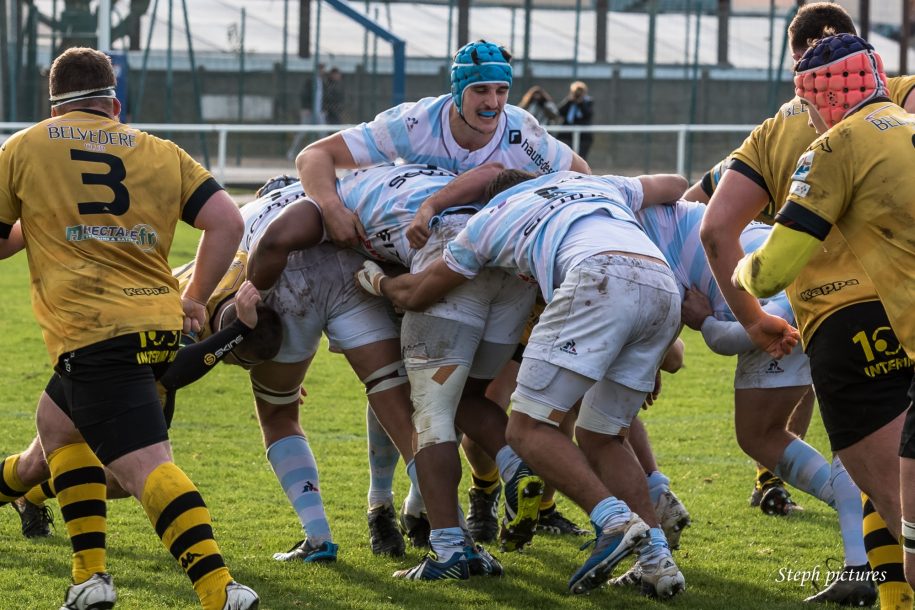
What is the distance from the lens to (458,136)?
5902 mm

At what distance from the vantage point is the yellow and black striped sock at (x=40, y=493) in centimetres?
560

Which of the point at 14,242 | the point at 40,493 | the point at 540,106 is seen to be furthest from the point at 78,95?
the point at 540,106

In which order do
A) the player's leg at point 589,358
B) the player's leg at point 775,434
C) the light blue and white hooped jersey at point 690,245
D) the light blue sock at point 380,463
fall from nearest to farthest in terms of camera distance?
the player's leg at point 589,358, the player's leg at point 775,434, the light blue and white hooped jersey at point 690,245, the light blue sock at point 380,463

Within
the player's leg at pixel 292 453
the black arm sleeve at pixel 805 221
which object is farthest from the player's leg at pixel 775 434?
the player's leg at pixel 292 453

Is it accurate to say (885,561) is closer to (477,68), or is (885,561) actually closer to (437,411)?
(437,411)

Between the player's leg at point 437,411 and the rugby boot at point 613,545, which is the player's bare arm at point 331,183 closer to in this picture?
the player's leg at point 437,411

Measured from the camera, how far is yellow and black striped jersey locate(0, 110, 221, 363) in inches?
177

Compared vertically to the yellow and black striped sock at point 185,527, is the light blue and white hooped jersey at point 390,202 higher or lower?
higher

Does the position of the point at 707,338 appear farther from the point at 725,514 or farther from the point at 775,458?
the point at 725,514

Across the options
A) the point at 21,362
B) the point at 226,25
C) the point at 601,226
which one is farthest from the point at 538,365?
the point at 226,25

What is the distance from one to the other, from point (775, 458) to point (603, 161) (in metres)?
21.8

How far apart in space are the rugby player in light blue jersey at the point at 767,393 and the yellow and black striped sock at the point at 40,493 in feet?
9.19

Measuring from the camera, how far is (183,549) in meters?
4.34

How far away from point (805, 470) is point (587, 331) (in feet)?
3.94
